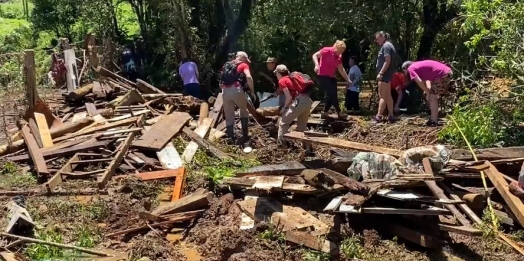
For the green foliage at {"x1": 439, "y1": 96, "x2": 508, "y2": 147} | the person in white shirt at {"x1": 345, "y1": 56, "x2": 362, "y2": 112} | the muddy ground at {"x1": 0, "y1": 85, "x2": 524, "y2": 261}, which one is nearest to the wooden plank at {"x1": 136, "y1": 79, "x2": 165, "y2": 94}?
the person in white shirt at {"x1": 345, "y1": 56, "x2": 362, "y2": 112}

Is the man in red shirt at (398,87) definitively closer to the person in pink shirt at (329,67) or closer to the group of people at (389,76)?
the group of people at (389,76)

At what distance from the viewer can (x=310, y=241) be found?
6.67 metres

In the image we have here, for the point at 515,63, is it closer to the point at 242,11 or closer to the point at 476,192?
the point at 476,192

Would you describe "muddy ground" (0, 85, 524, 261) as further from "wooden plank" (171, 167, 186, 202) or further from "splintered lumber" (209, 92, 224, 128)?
"splintered lumber" (209, 92, 224, 128)

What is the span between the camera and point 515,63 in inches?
374

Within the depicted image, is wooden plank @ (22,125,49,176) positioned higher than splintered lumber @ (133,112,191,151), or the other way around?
splintered lumber @ (133,112,191,151)

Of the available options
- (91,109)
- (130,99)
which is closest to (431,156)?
(130,99)

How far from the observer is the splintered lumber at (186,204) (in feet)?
25.8

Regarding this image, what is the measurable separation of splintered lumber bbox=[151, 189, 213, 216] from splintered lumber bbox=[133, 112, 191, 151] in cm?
247

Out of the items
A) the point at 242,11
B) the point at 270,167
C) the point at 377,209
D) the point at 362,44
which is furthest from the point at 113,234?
the point at 242,11

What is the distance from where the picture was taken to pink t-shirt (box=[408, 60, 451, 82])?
441 inches

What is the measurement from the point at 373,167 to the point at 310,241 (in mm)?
1224

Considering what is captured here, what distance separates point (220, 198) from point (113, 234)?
1.44 metres

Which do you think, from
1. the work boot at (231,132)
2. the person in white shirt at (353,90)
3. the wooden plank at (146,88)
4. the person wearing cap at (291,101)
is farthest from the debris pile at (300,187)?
the wooden plank at (146,88)
